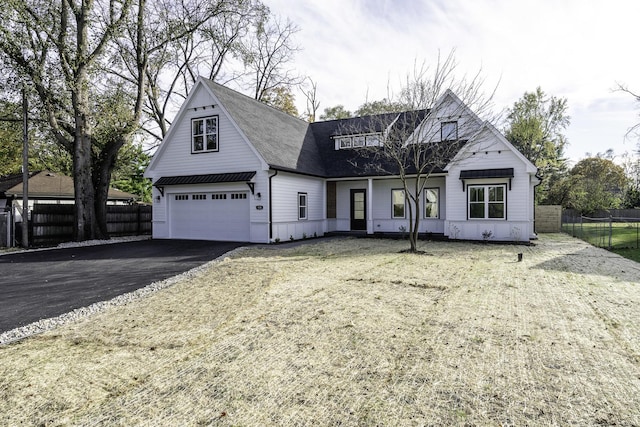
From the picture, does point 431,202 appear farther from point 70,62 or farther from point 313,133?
point 70,62

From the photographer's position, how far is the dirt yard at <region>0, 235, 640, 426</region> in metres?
3.04

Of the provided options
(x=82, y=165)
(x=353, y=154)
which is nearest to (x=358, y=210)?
(x=353, y=154)

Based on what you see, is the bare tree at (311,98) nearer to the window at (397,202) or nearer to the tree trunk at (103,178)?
the window at (397,202)

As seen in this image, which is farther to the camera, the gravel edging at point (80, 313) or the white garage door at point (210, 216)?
the white garage door at point (210, 216)

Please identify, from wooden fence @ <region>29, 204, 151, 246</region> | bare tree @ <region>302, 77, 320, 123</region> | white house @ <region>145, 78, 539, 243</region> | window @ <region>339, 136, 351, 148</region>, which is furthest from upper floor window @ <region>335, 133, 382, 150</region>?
bare tree @ <region>302, 77, 320, 123</region>

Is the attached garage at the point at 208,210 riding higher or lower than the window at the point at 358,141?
lower

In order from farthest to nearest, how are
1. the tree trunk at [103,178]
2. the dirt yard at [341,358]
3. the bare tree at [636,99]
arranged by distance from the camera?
the bare tree at [636,99] < the tree trunk at [103,178] < the dirt yard at [341,358]

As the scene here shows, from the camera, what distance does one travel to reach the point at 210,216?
16797mm

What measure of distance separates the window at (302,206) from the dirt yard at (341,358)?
31.5 ft

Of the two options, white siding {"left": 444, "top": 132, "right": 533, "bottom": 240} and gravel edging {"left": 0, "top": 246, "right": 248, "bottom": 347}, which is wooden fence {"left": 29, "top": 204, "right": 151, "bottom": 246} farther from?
white siding {"left": 444, "top": 132, "right": 533, "bottom": 240}

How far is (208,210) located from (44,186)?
1202 cm

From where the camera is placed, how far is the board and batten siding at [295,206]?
1550 centimetres

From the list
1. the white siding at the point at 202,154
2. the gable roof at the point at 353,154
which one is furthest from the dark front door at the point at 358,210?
the white siding at the point at 202,154

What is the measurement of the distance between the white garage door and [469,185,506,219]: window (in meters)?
9.95
